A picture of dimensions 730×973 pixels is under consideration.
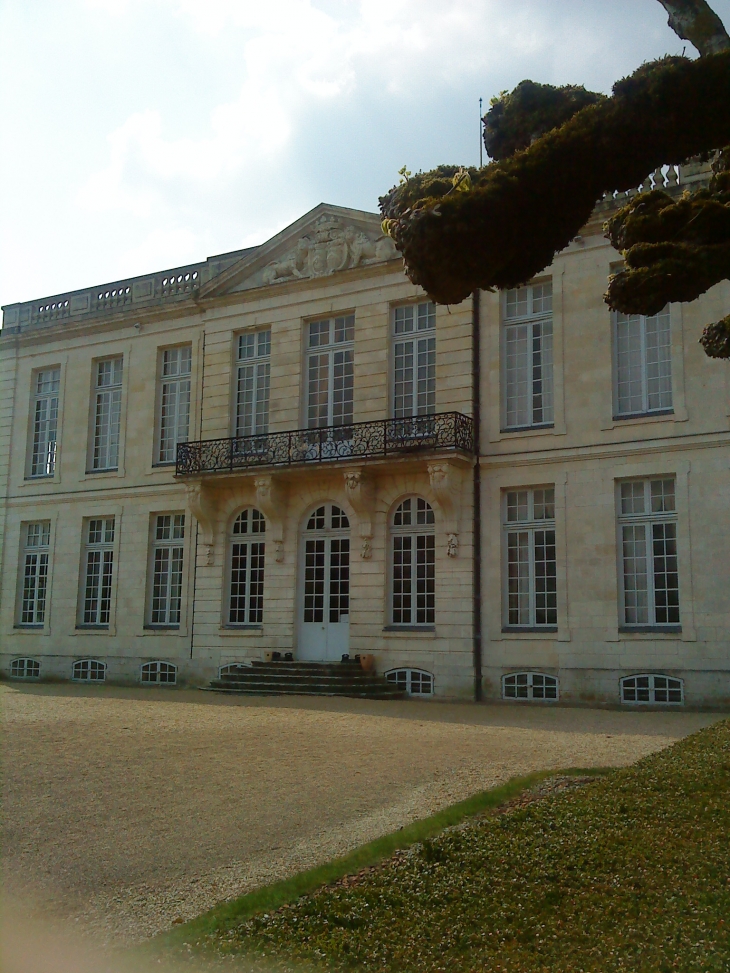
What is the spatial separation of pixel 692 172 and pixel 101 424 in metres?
14.1

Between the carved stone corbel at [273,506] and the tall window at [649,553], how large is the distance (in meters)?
6.56

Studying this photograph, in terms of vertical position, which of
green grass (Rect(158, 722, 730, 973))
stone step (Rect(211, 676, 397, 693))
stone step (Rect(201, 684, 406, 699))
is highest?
stone step (Rect(211, 676, 397, 693))

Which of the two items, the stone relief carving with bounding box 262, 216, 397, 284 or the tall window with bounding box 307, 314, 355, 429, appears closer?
the stone relief carving with bounding box 262, 216, 397, 284

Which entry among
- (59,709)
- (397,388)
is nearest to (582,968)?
(59,709)

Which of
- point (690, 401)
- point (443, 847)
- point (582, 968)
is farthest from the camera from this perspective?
point (690, 401)

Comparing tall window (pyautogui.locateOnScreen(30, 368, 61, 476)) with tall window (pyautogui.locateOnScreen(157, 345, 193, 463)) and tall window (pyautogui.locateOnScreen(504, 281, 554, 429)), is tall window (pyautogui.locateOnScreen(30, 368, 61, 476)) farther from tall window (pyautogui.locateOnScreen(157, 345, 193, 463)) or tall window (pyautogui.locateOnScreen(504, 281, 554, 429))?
tall window (pyautogui.locateOnScreen(504, 281, 554, 429))

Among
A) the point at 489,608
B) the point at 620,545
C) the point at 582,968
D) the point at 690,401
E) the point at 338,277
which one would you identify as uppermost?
the point at 338,277

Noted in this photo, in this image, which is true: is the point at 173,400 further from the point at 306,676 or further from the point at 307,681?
the point at 307,681

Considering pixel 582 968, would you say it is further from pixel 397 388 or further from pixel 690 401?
pixel 397 388

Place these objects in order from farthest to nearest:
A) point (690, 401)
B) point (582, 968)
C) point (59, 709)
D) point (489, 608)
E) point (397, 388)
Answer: point (397, 388) < point (489, 608) < point (690, 401) < point (59, 709) < point (582, 968)

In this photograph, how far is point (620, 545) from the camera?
623 inches

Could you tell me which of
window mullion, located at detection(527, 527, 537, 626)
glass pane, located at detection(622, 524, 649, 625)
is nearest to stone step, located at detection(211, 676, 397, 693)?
window mullion, located at detection(527, 527, 537, 626)

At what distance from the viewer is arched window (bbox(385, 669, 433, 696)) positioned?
17.0m

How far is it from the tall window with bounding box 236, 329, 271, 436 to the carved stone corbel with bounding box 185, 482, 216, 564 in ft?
5.35
